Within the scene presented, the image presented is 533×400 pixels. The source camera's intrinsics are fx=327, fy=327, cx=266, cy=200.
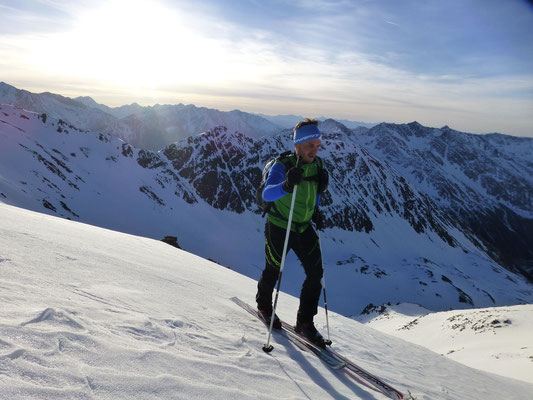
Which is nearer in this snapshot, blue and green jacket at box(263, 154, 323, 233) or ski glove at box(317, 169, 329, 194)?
blue and green jacket at box(263, 154, 323, 233)

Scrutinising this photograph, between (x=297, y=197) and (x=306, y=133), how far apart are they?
106 centimetres

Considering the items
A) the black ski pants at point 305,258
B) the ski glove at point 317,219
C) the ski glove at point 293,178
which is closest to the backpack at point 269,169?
the black ski pants at point 305,258

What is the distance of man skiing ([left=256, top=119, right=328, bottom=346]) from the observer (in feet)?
17.4

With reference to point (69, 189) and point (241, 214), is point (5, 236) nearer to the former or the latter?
point (69, 189)

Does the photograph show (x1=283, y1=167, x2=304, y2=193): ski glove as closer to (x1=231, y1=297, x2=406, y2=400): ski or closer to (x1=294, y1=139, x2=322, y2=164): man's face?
(x1=294, y1=139, x2=322, y2=164): man's face

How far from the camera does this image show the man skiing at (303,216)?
5.30 metres

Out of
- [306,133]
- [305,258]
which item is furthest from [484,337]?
[306,133]

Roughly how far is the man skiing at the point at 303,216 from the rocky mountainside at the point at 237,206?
4173 cm

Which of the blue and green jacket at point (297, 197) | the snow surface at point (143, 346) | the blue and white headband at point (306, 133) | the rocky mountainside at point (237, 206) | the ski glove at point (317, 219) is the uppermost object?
the blue and white headband at point (306, 133)

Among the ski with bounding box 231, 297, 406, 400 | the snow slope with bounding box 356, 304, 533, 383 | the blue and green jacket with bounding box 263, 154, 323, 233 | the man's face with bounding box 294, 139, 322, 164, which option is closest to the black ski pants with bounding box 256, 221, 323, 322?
the blue and green jacket with bounding box 263, 154, 323, 233

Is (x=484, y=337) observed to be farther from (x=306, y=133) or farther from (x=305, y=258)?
(x=306, y=133)

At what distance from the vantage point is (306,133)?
5.30 m

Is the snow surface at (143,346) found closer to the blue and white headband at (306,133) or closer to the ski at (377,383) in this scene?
the ski at (377,383)

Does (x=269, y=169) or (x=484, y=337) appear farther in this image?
(x=484, y=337)
